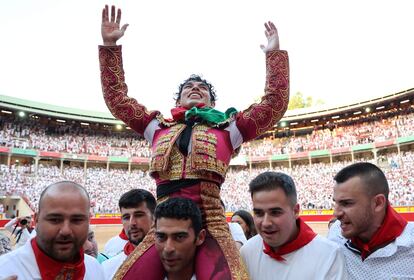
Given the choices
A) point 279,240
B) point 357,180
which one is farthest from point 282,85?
point 279,240

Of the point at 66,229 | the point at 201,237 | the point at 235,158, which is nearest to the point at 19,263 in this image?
the point at 66,229

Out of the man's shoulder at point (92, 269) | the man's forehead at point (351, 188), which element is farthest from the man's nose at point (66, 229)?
the man's forehead at point (351, 188)

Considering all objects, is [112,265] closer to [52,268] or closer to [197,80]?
[52,268]

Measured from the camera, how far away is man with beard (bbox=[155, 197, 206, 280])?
1.77 metres

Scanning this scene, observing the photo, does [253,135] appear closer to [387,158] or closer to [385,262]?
[385,262]

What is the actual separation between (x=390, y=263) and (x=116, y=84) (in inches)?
81.3

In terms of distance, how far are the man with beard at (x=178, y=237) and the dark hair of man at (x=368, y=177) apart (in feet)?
3.05

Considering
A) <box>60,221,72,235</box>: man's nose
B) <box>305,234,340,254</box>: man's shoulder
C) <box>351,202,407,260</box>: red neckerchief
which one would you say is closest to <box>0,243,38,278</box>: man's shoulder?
<box>60,221,72,235</box>: man's nose

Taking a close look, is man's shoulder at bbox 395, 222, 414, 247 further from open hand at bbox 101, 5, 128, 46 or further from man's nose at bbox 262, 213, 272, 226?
open hand at bbox 101, 5, 128, 46

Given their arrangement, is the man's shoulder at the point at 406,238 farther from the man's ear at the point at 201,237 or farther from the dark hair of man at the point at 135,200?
the dark hair of man at the point at 135,200

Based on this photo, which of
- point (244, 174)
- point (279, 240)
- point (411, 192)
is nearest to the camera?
point (279, 240)

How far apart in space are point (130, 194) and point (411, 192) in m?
20.9

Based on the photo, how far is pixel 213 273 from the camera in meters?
1.76

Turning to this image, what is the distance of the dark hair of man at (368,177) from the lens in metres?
2.05
